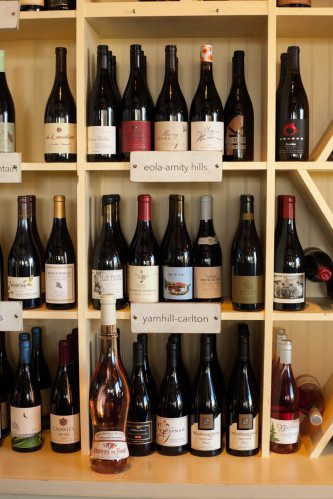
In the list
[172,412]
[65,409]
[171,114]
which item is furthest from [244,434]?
[171,114]

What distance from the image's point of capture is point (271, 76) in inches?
52.9

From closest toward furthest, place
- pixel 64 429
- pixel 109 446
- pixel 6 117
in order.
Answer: pixel 109 446 → pixel 64 429 → pixel 6 117

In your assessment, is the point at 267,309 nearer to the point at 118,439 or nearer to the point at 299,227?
the point at 299,227

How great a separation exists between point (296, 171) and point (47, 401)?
32.0 inches

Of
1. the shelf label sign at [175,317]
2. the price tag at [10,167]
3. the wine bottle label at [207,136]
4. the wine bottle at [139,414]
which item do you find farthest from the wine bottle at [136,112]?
the wine bottle at [139,414]

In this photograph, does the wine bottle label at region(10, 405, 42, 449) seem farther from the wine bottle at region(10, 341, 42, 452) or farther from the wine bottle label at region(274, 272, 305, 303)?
the wine bottle label at region(274, 272, 305, 303)

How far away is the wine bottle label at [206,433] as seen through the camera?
142 centimetres

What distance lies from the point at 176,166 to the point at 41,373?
0.63 m

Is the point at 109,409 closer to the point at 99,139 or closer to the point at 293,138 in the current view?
the point at 99,139

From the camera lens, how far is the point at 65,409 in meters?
1.46

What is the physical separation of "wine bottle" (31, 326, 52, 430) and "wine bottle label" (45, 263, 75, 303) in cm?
18

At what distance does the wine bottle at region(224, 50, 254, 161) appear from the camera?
1.45m

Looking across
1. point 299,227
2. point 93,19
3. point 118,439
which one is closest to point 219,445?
point 118,439

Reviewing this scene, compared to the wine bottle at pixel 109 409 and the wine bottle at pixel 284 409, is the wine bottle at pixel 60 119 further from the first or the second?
the wine bottle at pixel 284 409
